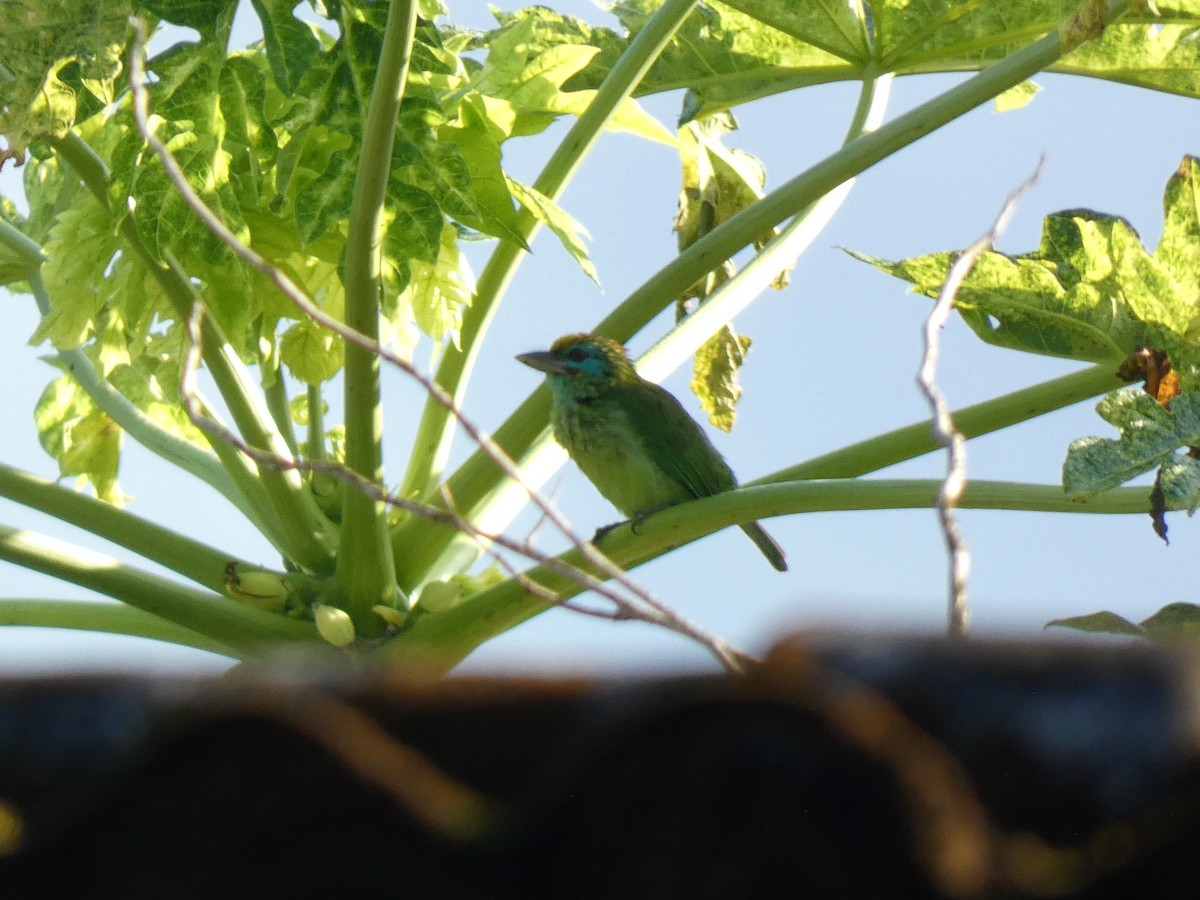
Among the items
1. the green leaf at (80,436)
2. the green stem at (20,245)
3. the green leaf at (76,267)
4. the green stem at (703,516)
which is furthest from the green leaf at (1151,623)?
the green leaf at (80,436)

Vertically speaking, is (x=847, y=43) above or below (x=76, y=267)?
above

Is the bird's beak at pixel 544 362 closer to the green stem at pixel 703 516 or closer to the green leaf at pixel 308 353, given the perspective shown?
the green leaf at pixel 308 353

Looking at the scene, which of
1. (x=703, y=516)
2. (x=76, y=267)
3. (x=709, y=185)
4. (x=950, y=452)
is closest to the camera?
(x=950, y=452)

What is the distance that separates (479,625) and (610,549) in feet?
1.13

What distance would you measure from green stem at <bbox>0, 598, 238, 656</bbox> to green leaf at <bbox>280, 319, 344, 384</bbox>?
777mm

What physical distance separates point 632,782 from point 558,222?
7.69 ft

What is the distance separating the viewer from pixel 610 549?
3.02 m

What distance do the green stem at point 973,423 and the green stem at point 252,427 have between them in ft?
4.17

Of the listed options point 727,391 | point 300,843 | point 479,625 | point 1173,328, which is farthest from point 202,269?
point 300,843

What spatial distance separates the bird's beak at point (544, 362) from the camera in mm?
4305

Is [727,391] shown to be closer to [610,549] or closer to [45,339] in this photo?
[610,549]

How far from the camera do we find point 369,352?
292cm

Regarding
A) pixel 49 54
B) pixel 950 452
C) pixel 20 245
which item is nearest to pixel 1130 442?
pixel 950 452

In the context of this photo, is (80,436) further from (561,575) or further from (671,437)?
(561,575)
